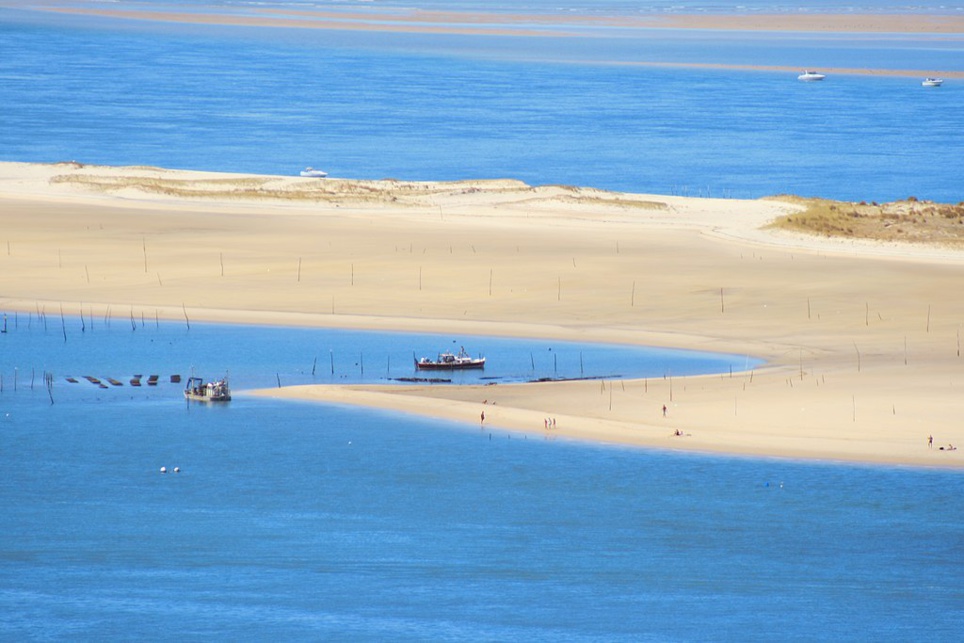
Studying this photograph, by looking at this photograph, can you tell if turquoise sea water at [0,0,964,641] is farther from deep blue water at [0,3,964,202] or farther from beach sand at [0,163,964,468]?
deep blue water at [0,3,964,202]

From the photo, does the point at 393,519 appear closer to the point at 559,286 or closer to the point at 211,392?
the point at 211,392

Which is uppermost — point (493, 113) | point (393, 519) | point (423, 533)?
point (493, 113)

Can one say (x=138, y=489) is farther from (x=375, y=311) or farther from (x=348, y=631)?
(x=375, y=311)

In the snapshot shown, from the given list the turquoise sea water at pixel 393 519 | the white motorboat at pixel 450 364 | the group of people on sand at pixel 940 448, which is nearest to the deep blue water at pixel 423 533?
the turquoise sea water at pixel 393 519

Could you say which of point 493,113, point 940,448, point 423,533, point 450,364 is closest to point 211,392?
point 450,364

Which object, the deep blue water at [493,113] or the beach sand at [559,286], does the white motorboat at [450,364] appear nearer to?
the beach sand at [559,286]

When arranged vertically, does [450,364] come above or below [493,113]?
below
